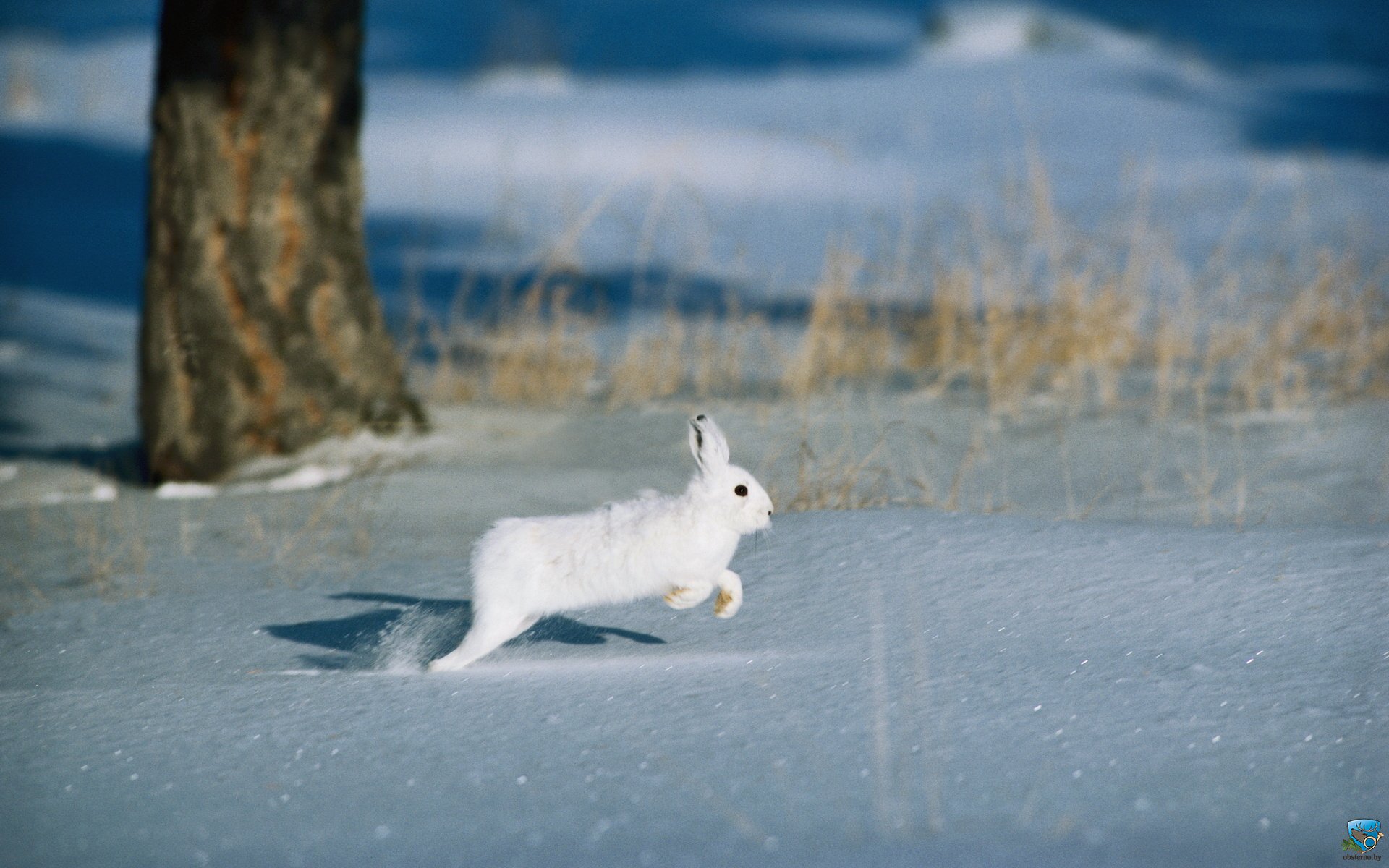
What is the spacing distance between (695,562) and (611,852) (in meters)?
0.55

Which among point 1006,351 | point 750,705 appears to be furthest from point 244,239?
point 1006,351

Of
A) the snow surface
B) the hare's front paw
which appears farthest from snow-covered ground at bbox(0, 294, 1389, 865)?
the hare's front paw

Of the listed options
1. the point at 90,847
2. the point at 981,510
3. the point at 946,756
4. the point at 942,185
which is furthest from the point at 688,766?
the point at 942,185

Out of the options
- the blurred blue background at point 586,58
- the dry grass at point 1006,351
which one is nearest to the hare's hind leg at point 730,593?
the dry grass at point 1006,351

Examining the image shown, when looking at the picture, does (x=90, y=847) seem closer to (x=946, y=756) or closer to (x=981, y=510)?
(x=946, y=756)

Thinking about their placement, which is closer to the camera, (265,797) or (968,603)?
(265,797)

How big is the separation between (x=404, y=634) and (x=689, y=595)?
0.61 meters

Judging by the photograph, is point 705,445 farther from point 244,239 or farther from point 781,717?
point 244,239

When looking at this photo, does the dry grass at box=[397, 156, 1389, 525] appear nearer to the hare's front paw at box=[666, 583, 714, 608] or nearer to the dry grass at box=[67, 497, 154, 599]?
the dry grass at box=[67, 497, 154, 599]

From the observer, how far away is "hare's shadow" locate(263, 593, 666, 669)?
2.20 meters

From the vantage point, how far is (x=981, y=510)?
3.03 metres

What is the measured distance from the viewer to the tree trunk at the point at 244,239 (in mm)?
3611

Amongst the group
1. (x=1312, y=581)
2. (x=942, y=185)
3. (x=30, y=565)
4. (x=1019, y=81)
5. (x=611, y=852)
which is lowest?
(x=30, y=565)

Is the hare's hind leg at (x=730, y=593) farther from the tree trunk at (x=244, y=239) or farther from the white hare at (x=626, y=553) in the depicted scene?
the tree trunk at (x=244, y=239)
